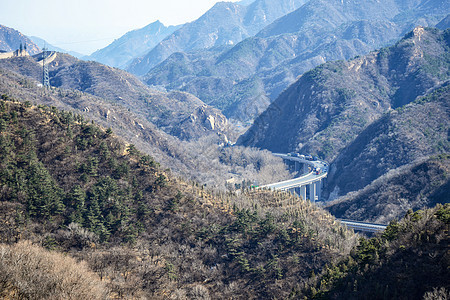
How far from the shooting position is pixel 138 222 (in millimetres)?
48875

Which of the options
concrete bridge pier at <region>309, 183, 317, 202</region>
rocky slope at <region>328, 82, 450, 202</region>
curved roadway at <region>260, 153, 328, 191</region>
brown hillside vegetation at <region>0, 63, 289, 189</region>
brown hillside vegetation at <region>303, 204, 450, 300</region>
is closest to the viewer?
brown hillside vegetation at <region>303, 204, 450, 300</region>

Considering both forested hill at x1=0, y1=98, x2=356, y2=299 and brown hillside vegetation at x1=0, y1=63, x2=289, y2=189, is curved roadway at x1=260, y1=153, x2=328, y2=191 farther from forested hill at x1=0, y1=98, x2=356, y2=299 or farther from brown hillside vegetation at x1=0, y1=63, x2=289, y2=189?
forested hill at x1=0, y1=98, x2=356, y2=299

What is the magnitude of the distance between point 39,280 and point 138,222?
82.3ft

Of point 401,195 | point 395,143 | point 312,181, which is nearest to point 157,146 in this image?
point 312,181

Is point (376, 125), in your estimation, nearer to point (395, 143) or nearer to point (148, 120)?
point (395, 143)

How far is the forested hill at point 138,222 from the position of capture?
40719mm

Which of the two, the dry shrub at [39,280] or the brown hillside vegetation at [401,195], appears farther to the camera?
the brown hillside vegetation at [401,195]

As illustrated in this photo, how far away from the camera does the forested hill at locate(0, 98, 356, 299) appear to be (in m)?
40.7

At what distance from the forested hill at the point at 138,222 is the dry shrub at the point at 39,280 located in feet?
20.7

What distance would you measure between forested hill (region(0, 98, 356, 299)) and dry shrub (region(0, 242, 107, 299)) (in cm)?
632

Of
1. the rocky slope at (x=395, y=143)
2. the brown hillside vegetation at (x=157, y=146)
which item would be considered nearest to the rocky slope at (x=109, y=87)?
the brown hillside vegetation at (x=157, y=146)

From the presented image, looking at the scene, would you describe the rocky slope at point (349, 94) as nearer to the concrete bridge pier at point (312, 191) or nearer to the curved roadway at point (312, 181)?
the curved roadway at point (312, 181)

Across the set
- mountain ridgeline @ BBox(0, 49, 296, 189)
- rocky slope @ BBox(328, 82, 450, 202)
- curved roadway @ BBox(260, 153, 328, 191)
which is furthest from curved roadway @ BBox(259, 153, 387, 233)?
mountain ridgeline @ BBox(0, 49, 296, 189)

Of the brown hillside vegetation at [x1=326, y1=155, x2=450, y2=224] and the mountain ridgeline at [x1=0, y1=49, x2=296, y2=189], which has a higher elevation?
the mountain ridgeline at [x1=0, y1=49, x2=296, y2=189]
